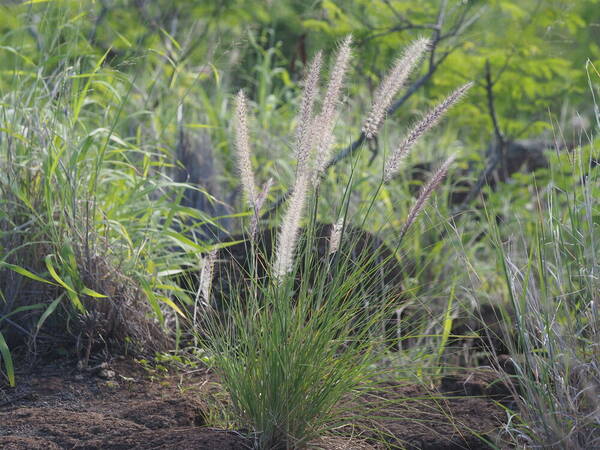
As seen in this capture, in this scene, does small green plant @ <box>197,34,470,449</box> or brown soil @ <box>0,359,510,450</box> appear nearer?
small green plant @ <box>197,34,470,449</box>

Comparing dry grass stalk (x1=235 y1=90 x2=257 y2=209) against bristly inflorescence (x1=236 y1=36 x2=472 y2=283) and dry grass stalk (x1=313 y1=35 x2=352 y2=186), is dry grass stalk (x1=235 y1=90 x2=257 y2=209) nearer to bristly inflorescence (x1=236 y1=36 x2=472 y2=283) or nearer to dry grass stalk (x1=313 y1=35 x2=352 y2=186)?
bristly inflorescence (x1=236 y1=36 x2=472 y2=283)

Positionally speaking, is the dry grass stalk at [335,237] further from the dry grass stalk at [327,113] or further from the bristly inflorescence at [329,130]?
the dry grass stalk at [327,113]

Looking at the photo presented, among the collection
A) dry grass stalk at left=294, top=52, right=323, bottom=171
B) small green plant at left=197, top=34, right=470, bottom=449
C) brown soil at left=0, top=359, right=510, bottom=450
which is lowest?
brown soil at left=0, top=359, right=510, bottom=450

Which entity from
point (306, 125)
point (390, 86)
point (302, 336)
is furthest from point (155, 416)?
point (390, 86)

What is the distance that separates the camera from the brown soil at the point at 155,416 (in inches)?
91.7

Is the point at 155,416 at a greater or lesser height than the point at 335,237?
lesser

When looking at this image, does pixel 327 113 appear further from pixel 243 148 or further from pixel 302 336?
pixel 302 336

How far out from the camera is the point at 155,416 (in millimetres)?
2576

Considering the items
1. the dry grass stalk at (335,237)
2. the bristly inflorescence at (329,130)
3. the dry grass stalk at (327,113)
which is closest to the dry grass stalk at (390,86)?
the bristly inflorescence at (329,130)

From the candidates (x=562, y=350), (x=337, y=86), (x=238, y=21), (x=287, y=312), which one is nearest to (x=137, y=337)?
(x=287, y=312)

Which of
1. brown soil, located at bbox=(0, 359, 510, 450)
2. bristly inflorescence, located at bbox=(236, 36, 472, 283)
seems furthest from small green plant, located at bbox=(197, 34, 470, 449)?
brown soil, located at bbox=(0, 359, 510, 450)

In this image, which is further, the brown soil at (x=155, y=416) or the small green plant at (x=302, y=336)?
the brown soil at (x=155, y=416)

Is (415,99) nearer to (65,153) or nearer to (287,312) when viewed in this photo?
(65,153)

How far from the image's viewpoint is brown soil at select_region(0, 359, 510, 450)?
2328 millimetres
